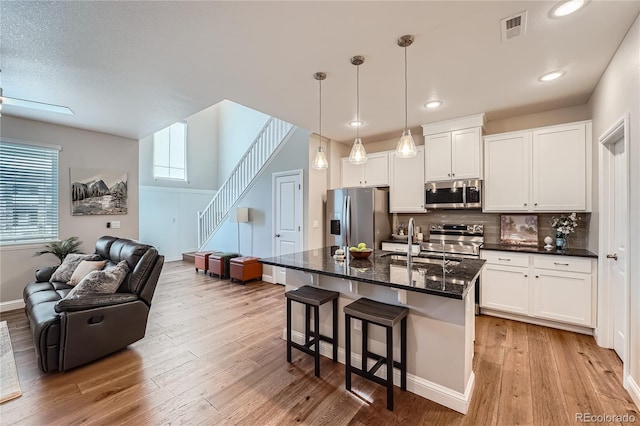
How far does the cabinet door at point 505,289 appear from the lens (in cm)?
330

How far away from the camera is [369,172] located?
4809 millimetres

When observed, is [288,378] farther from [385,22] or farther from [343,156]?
[343,156]

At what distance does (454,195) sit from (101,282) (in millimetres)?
4348

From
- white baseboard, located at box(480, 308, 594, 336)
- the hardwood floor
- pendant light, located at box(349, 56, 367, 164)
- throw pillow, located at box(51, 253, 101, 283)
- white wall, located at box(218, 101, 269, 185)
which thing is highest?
white wall, located at box(218, 101, 269, 185)

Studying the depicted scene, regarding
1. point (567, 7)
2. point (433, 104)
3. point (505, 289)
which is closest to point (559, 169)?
point (505, 289)

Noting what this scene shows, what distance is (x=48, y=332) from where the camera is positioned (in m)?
2.27

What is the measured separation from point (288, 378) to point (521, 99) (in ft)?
13.1

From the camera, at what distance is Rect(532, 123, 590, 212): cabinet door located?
10.5 feet

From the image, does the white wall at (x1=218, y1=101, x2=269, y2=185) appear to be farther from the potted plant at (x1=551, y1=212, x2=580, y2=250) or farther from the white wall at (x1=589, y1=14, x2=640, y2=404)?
the white wall at (x1=589, y1=14, x2=640, y2=404)

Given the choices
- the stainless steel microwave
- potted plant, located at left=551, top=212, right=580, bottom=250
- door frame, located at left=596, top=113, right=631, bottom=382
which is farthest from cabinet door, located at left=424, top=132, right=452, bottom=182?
door frame, located at left=596, top=113, right=631, bottom=382

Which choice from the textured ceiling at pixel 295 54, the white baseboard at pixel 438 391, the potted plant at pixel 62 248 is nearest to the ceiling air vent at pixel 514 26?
the textured ceiling at pixel 295 54

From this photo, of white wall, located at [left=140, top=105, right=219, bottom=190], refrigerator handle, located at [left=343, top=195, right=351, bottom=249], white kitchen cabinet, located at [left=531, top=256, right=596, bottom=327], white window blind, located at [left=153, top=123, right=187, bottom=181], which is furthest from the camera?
white wall, located at [left=140, top=105, right=219, bottom=190]

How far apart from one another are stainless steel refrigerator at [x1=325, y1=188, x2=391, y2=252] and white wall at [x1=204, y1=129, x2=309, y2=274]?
51 centimetres

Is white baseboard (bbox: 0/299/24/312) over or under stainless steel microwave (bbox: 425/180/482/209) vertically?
under
